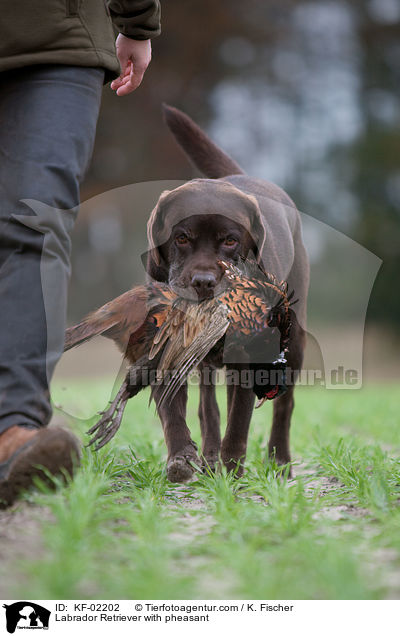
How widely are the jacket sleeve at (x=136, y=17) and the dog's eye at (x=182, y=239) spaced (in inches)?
30.7

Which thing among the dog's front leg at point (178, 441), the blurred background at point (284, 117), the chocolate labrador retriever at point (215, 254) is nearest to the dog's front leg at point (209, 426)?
the chocolate labrador retriever at point (215, 254)

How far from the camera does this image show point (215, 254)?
2781 mm

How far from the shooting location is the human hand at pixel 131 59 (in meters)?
2.46

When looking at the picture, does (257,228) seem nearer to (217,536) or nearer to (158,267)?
(158,267)

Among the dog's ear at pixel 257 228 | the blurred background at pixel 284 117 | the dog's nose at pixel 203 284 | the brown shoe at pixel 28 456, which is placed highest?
the blurred background at pixel 284 117

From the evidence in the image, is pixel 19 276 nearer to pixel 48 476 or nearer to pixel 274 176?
pixel 48 476

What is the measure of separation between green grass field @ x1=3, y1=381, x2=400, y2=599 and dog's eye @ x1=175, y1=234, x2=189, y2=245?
2.81 ft

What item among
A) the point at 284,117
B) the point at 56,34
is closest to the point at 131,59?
the point at 56,34

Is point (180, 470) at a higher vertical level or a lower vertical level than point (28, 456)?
higher

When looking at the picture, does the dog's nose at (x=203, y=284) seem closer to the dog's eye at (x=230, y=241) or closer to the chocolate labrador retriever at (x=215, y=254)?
the chocolate labrador retriever at (x=215, y=254)

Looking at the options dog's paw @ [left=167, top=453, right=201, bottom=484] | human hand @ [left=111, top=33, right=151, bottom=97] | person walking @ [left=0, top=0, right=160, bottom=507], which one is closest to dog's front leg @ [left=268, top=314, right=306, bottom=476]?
dog's paw @ [left=167, top=453, right=201, bottom=484]
